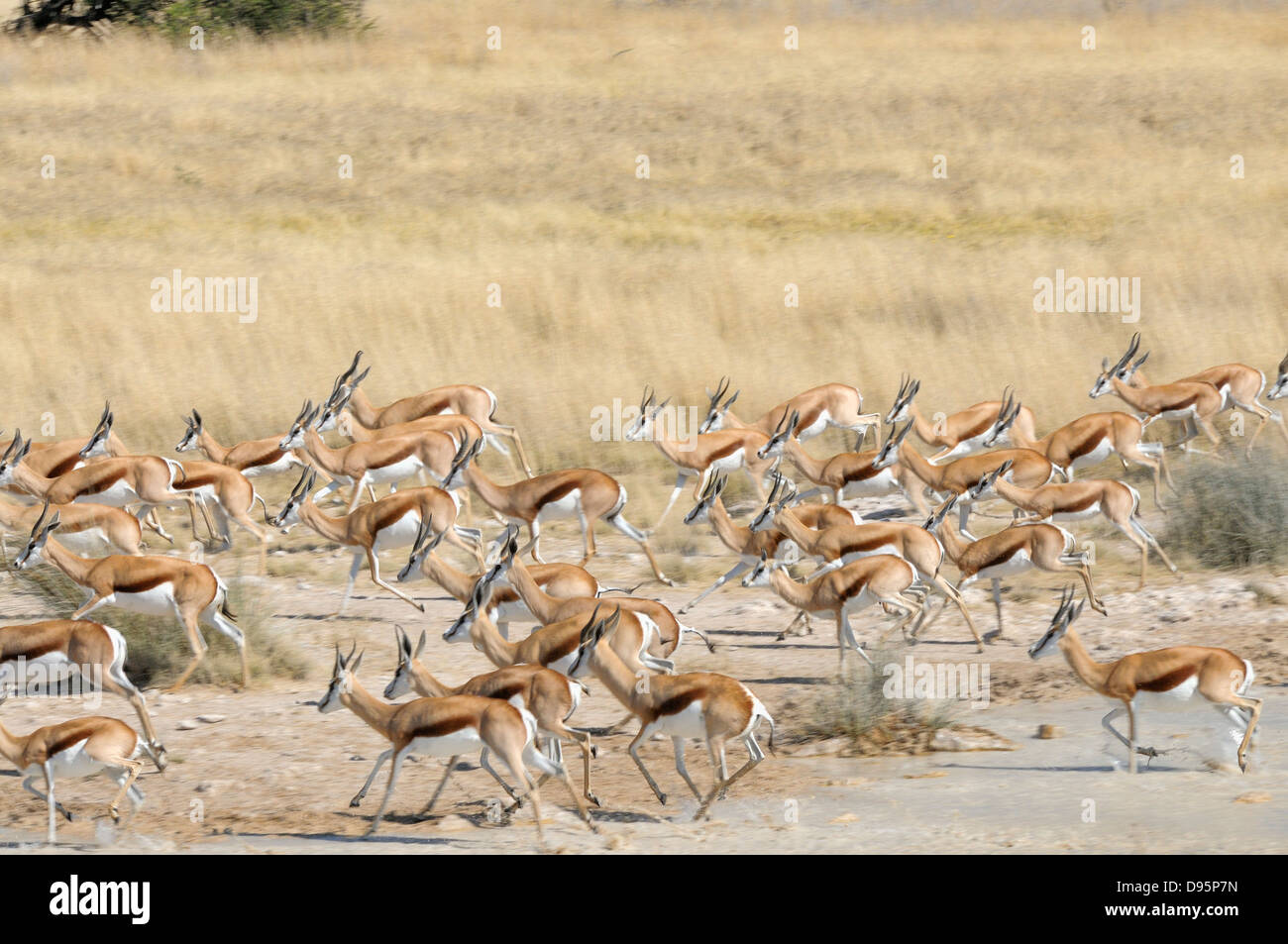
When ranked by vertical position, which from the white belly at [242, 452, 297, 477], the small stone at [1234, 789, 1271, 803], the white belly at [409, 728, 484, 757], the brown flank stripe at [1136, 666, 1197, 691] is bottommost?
the small stone at [1234, 789, 1271, 803]

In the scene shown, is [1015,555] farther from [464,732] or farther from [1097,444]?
[464,732]

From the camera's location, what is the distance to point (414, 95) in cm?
3094

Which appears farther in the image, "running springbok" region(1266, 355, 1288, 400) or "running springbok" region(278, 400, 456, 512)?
"running springbok" region(1266, 355, 1288, 400)

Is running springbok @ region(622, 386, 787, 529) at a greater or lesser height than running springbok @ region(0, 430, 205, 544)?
lesser

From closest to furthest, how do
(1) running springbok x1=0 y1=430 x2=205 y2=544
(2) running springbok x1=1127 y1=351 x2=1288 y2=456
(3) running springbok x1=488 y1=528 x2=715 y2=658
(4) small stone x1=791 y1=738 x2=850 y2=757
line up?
(4) small stone x1=791 y1=738 x2=850 y2=757 → (3) running springbok x1=488 y1=528 x2=715 y2=658 → (1) running springbok x1=0 y1=430 x2=205 y2=544 → (2) running springbok x1=1127 y1=351 x2=1288 y2=456

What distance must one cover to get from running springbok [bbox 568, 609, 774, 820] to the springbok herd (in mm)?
11

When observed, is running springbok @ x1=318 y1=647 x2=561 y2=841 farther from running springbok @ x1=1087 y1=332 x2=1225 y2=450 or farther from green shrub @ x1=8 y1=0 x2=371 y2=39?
green shrub @ x1=8 y1=0 x2=371 y2=39

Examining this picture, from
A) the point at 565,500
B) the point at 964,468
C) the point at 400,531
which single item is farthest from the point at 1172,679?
the point at 400,531

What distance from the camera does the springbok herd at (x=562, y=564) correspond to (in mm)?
8031

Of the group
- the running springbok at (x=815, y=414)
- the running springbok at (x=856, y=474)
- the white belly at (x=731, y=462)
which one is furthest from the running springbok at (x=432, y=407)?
the running springbok at (x=856, y=474)

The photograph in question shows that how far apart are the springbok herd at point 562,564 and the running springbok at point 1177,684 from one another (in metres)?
0.01

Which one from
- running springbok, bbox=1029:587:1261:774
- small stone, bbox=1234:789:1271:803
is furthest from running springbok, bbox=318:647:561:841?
small stone, bbox=1234:789:1271:803

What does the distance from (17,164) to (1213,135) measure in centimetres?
1828

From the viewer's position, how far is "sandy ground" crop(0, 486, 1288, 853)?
779cm
